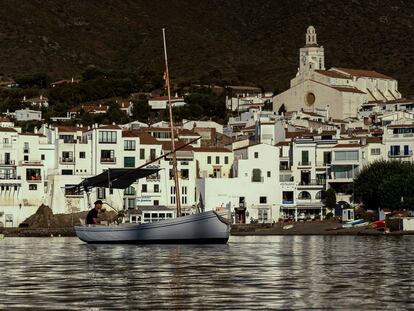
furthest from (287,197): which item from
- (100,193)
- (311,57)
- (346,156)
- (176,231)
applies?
(311,57)

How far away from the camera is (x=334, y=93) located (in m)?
155

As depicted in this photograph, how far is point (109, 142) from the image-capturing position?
357 feet

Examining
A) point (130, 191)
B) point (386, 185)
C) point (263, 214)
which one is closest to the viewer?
point (386, 185)

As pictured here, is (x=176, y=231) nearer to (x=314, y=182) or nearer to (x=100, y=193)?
(x=100, y=193)

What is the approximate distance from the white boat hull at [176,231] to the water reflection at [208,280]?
44.9 feet

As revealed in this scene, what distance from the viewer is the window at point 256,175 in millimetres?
108812

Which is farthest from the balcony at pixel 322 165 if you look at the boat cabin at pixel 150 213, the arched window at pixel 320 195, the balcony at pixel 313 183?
the boat cabin at pixel 150 213

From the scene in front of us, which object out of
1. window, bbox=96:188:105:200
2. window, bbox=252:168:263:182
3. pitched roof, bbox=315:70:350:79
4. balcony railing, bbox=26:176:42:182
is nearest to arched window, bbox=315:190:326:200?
window, bbox=252:168:263:182

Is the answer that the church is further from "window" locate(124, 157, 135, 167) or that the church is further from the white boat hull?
the white boat hull

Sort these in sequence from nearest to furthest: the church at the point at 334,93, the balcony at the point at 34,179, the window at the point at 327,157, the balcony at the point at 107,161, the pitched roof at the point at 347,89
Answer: the balcony at the point at 34,179, the balcony at the point at 107,161, the window at the point at 327,157, the church at the point at 334,93, the pitched roof at the point at 347,89

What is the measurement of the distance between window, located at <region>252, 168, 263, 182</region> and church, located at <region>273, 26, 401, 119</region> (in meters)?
38.5

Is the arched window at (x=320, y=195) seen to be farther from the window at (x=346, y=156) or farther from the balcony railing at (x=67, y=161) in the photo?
the balcony railing at (x=67, y=161)

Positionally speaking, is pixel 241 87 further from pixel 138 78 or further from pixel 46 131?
pixel 46 131

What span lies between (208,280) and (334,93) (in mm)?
118342
